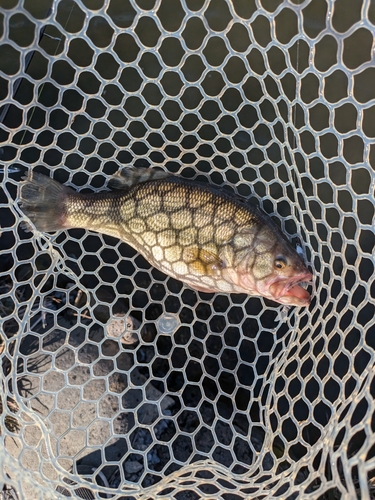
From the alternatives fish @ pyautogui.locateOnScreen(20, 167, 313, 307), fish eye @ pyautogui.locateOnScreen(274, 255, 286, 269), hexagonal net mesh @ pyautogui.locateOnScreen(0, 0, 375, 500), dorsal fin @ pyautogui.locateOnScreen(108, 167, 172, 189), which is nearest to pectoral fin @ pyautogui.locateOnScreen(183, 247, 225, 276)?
fish @ pyautogui.locateOnScreen(20, 167, 313, 307)

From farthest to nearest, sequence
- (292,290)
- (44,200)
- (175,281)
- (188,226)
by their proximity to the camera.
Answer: (175,281), (44,200), (188,226), (292,290)

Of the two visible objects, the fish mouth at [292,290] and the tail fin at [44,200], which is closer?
the fish mouth at [292,290]

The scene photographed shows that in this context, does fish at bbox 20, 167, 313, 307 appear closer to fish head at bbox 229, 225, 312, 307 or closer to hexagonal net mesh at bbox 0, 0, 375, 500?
fish head at bbox 229, 225, 312, 307

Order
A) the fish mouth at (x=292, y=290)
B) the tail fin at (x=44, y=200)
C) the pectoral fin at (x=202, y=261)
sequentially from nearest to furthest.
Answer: the fish mouth at (x=292, y=290), the pectoral fin at (x=202, y=261), the tail fin at (x=44, y=200)

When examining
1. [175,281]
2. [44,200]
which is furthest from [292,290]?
[44,200]

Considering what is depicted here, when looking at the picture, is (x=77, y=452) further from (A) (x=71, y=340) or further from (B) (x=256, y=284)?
(B) (x=256, y=284)

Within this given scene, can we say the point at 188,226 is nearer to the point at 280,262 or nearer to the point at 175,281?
the point at 280,262

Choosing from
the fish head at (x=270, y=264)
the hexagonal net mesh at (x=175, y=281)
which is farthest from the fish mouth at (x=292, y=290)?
the hexagonal net mesh at (x=175, y=281)

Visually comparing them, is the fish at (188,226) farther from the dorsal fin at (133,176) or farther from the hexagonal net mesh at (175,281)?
the hexagonal net mesh at (175,281)
